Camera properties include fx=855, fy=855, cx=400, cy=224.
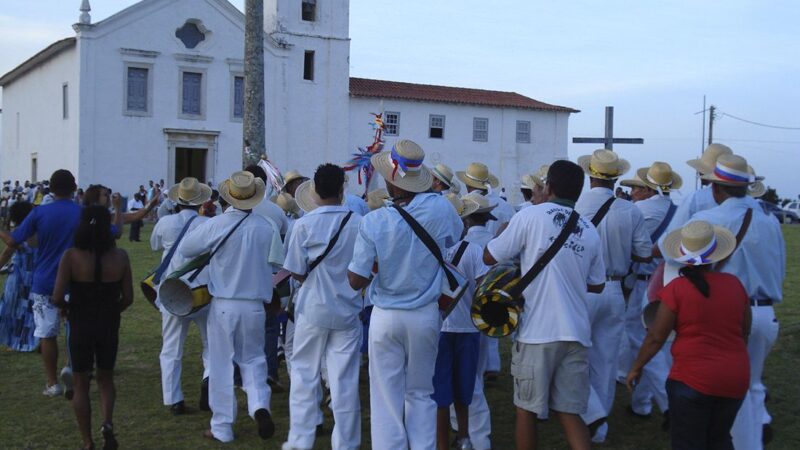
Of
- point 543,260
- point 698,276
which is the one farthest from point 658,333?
point 543,260

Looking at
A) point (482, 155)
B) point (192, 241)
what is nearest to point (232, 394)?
point (192, 241)

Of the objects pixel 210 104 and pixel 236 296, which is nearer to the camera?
pixel 236 296

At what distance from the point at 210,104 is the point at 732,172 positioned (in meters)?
34.8

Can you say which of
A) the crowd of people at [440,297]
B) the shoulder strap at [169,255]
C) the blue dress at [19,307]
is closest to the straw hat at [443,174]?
the crowd of people at [440,297]

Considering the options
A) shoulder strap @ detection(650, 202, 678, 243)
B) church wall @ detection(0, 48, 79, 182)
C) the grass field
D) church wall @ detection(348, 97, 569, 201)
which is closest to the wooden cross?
the grass field

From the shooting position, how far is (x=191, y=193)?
289 inches

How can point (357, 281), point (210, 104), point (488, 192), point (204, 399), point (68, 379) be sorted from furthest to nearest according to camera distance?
point (210, 104), point (488, 192), point (204, 399), point (68, 379), point (357, 281)

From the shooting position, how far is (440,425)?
6.06 meters

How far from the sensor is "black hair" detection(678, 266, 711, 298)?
451 cm

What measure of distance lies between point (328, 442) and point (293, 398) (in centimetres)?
68

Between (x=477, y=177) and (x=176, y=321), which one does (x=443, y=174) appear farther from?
(x=176, y=321)

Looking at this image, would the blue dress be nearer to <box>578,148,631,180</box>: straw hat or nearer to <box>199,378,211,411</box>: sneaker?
<box>199,378,211,411</box>: sneaker

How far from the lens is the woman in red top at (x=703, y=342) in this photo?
4.50 metres

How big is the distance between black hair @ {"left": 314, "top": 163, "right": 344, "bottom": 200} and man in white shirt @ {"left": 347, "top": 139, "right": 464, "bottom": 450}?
636 mm
